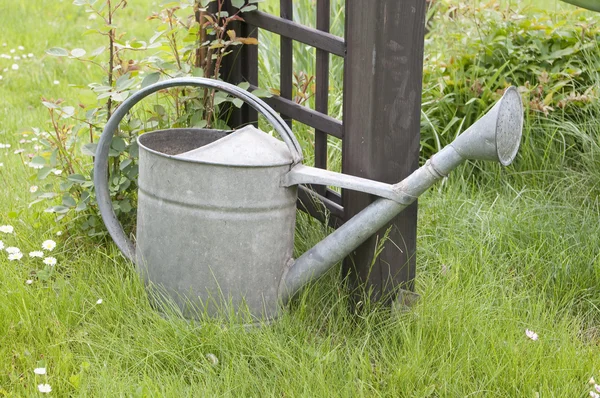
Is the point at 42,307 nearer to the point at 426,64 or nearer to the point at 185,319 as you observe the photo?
the point at 185,319

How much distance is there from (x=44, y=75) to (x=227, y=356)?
2.95 meters

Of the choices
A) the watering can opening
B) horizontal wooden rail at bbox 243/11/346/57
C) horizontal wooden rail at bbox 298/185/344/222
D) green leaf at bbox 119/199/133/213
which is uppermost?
horizontal wooden rail at bbox 243/11/346/57

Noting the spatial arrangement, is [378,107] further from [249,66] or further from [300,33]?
[249,66]

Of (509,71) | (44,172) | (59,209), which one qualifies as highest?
(509,71)

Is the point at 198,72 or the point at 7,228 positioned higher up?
the point at 198,72

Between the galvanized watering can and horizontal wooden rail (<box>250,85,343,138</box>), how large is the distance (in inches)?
6.8

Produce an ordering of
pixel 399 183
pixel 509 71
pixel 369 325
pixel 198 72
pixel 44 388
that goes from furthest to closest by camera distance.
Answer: pixel 509 71, pixel 198 72, pixel 369 325, pixel 399 183, pixel 44 388

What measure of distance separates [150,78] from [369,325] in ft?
3.25

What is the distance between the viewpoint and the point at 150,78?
2445 mm

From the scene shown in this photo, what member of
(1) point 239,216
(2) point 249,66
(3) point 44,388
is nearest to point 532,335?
(1) point 239,216

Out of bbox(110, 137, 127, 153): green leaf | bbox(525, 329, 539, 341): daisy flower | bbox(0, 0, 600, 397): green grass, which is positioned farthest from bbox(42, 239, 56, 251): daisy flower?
bbox(525, 329, 539, 341): daisy flower

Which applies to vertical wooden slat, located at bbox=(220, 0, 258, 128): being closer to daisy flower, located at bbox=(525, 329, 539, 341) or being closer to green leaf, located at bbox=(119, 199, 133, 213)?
green leaf, located at bbox=(119, 199, 133, 213)

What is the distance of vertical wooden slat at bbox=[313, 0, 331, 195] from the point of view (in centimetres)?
225

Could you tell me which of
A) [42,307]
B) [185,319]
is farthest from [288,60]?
[42,307]
